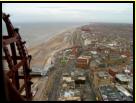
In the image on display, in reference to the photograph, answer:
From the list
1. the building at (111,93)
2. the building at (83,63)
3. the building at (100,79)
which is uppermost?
the building at (83,63)

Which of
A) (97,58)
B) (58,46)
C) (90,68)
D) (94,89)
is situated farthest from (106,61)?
(58,46)

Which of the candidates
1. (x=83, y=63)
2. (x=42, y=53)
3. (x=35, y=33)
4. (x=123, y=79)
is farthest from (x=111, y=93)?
(x=35, y=33)

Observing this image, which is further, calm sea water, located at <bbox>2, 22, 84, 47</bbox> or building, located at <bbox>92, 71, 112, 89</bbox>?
calm sea water, located at <bbox>2, 22, 84, 47</bbox>

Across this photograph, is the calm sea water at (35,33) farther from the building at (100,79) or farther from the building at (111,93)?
the building at (111,93)

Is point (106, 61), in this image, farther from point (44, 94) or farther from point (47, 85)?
point (44, 94)

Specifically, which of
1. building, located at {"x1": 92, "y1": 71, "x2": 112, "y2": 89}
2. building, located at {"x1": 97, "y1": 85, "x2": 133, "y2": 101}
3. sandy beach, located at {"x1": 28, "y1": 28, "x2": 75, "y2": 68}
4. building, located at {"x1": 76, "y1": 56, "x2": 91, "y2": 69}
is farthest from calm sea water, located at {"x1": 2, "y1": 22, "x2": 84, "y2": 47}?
building, located at {"x1": 97, "y1": 85, "x2": 133, "y2": 101}

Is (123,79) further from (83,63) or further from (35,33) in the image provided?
(35,33)

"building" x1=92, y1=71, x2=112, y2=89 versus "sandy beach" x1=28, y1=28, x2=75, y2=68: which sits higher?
"sandy beach" x1=28, y1=28, x2=75, y2=68

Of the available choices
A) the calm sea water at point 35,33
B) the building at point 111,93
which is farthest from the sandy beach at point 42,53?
the building at point 111,93

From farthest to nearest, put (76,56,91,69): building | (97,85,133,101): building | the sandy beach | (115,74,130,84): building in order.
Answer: the sandy beach, (76,56,91,69): building, (115,74,130,84): building, (97,85,133,101): building

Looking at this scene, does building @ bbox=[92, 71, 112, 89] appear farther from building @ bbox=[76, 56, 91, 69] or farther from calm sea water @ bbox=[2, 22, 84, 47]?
calm sea water @ bbox=[2, 22, 84, 47]

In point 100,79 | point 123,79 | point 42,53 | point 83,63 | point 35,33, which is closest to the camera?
point 123,79
